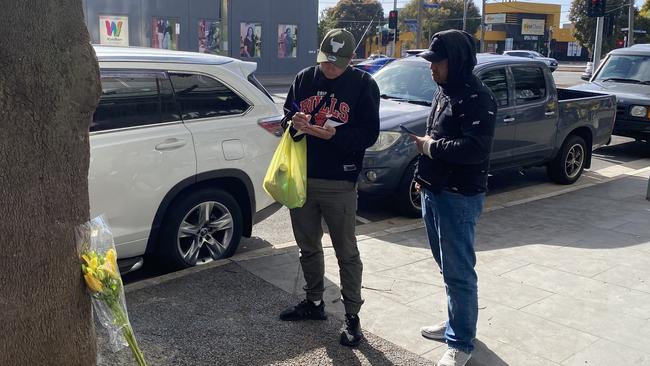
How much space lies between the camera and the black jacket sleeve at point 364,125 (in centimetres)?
382

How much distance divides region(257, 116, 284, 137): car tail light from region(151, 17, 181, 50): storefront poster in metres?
27.6

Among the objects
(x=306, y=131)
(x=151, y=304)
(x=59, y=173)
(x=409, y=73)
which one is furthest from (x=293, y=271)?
(x=409, y=73)

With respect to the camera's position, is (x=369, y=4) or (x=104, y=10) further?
(x=369, y=4)

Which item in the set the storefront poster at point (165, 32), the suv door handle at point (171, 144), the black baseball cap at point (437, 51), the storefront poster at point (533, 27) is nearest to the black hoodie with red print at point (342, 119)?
the black baseball cap at point (437, 51)

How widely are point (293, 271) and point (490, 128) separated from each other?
233 centimetres

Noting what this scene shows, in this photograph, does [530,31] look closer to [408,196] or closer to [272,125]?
[408,196]

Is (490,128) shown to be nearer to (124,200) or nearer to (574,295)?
(574,295)

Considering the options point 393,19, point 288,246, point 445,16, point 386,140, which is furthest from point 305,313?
point 445,16

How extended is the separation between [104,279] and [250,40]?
33.1 m

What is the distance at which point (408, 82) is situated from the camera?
8242 mm

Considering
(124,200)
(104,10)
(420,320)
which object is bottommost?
(420,320)

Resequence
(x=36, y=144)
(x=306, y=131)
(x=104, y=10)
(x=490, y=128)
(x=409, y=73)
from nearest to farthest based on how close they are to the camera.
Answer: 1. (x=36, y=144)
2. (x=490, y=128)
3. (x=306, y=131)
4. (x=409, y=73)
5. (x=104, y=10)

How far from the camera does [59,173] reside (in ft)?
7.68

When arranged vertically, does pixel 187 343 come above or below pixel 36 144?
below
